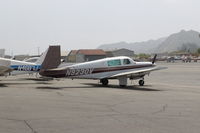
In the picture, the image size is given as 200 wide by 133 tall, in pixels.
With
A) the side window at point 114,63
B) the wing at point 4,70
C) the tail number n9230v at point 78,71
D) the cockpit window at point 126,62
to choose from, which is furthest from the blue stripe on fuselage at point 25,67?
the cockpit window at point 126,62

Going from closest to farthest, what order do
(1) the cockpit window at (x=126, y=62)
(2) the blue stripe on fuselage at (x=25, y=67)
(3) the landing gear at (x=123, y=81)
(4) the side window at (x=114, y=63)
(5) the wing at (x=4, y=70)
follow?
(5) the wing at (x=4, y=70) → (3) the landing gear at (x=123, y=81) → (4) the side window at (x=114, y=63) → (1) the cockpit window at (x=126, y=62) → (2) the blue stripe on fuselage at (x=25, y=67)

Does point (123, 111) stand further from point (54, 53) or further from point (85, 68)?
Result: point (54, 53)

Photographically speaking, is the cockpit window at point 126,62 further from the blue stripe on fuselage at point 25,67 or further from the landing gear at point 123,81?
the blue stripe on fuselage at point 25,67

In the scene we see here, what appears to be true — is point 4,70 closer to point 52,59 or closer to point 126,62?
point 52,59

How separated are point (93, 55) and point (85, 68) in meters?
119

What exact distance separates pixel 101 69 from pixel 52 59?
11.2 ft

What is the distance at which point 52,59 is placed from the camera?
21.5 meters

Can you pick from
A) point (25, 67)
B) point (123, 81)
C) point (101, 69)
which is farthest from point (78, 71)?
point (25, 67)

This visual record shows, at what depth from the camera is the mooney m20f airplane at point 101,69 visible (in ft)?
65.6

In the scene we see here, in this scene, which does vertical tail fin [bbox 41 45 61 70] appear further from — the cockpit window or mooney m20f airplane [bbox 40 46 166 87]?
the cockpit window

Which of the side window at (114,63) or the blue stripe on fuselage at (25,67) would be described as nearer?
the side window at (114,63)

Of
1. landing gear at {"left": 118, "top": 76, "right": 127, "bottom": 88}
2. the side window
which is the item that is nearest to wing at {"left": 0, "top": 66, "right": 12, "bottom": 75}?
the side window

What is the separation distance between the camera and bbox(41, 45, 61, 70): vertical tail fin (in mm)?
20794

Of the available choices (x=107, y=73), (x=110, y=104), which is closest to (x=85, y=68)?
(x=107, y=73)
